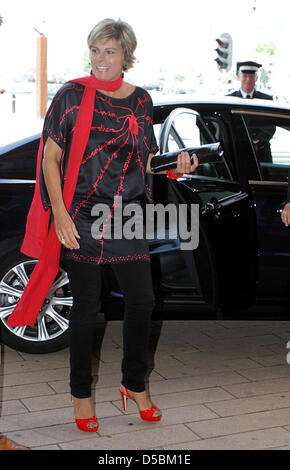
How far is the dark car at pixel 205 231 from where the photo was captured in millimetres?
4039

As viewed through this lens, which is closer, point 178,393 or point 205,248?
point 178,393

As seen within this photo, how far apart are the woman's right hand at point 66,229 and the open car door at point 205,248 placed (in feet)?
3.42

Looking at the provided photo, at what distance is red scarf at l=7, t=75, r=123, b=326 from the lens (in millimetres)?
3008

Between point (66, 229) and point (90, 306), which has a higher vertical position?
point (66, 229)

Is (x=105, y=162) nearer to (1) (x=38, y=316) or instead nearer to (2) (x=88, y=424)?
(2) (x=88, y=424)

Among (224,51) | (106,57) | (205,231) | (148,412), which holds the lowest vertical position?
(148,412)

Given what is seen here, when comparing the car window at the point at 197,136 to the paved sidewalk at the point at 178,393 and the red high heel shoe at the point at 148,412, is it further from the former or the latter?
the red high heel shoe at the point at 148,412

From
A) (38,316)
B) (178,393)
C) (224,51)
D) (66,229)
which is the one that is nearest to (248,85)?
(38,316)

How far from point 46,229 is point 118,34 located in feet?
2.88

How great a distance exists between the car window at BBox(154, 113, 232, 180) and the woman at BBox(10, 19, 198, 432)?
105 centimetres

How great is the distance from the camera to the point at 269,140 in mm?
4469

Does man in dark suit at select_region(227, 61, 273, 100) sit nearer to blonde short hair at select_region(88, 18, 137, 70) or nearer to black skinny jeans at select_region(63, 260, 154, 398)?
blonde short hair at select_region(88, 18, 137, 70)

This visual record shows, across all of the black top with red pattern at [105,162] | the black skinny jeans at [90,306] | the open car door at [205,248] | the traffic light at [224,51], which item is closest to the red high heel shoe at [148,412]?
the black skinny jeans at [90,306]

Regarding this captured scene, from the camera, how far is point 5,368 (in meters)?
4.11
